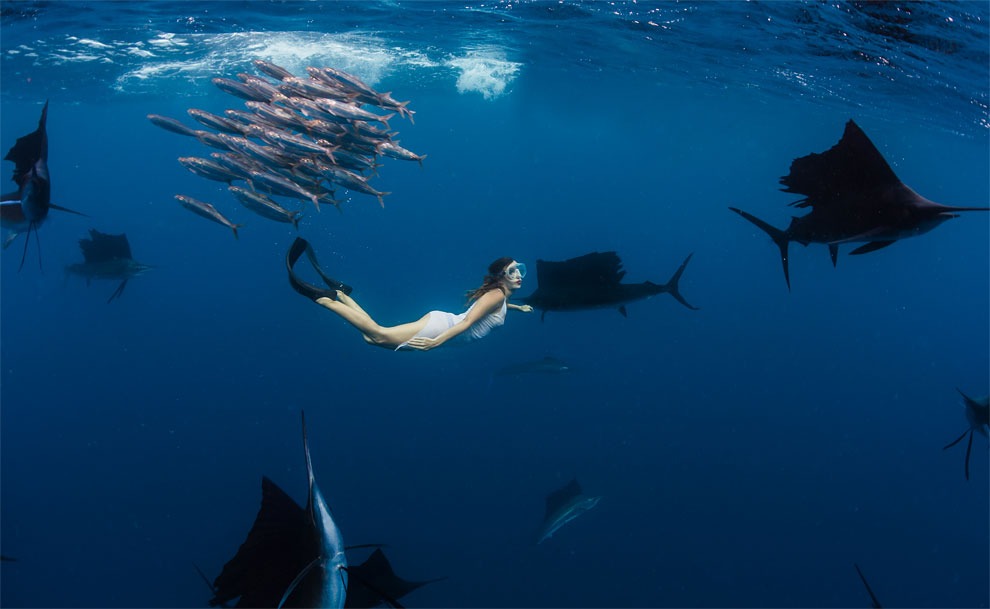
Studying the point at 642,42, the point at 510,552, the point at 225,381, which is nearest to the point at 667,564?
the point at 510,552

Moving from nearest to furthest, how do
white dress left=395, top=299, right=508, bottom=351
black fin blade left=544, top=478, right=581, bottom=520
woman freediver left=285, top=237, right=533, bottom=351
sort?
woman freediver left=285, top=237, right=533, bottom=351 → white dress left=395, top=299, right=508, bottom=351 → black fin blade left=544, top=478, right=581, bottom=520

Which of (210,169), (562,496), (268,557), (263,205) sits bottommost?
(562,496)

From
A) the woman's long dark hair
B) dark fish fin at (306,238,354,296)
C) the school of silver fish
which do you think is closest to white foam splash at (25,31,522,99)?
the school of silver fish

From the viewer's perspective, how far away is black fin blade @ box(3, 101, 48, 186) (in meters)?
3.94

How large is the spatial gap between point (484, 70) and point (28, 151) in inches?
901

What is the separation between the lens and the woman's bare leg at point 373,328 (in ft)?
15.8

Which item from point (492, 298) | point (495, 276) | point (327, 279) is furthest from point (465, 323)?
point (327, 279)

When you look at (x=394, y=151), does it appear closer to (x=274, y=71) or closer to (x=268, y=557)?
(x=274, y=71)

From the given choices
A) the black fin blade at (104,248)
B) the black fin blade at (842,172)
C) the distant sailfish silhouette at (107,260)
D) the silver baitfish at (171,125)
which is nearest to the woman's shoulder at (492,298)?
the black fin blade at (842,172)

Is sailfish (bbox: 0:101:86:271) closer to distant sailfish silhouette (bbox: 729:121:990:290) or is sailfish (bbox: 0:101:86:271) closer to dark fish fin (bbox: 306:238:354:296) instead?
dark fish fin (bbox: 306:238:354:296)

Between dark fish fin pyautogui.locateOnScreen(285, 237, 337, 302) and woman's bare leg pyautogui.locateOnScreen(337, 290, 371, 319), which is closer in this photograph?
dark fish fin pyautogui.locateOnScreen(285, 237, 337, 302)

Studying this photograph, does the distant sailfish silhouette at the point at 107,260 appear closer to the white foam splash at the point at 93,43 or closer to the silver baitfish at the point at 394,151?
the silver baitfish at the point at 394,151

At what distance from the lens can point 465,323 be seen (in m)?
4.83

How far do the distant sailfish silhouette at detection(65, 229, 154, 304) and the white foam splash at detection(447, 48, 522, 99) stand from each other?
14860 millimetres
